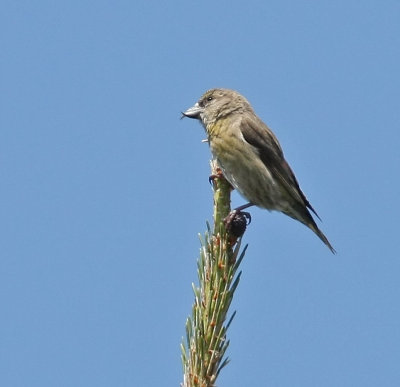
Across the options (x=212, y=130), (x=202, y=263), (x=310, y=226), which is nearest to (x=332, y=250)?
(x=310, y=226)

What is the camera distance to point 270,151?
23.8ft

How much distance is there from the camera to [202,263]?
147 inches

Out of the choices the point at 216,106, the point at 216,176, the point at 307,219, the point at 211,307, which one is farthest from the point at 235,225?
the point at 216,106

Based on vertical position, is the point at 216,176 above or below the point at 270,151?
below

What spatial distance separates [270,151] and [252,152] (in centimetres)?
29

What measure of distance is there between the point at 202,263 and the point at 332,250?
3111 millimetres

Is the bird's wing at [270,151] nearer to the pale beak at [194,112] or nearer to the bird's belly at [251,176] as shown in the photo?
the bird's belly at [251,176]

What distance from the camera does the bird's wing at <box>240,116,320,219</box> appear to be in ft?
23.2

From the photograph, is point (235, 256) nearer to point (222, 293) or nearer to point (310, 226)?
point (222, 293)

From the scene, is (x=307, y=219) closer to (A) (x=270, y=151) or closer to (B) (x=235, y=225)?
(A) (x=270, y=151)

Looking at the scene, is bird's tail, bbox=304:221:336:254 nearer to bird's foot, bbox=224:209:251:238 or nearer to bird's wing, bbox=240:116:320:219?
bird's wing, bbox=240:116:320:219

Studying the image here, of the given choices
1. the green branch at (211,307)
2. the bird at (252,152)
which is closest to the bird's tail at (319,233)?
the bird at (252,152)

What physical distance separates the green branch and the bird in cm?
244

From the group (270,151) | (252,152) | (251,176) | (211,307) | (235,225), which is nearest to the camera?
(211,307)
